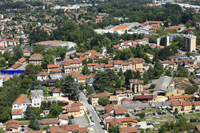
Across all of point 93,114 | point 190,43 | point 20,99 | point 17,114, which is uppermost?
point 190,43

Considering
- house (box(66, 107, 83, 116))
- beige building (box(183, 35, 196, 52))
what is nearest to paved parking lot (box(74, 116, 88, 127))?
house (box(66, 107, 83, 116))

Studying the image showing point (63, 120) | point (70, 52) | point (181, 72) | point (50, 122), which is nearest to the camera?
point (50, 122)

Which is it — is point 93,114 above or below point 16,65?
below

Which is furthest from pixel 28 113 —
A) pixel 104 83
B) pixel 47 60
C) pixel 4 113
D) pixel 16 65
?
pixel 16 65

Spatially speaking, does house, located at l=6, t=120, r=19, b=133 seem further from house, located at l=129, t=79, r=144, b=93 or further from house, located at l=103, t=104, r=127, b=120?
house, located at l=129, t=79, r=144, b=93

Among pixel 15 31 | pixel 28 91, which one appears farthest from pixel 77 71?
pixel 15 31

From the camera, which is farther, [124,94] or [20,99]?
[124,94]

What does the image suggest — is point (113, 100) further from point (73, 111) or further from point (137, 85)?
point (73, 111)

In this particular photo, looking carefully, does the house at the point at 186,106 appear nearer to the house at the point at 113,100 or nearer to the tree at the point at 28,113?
the house at the point at 113,100

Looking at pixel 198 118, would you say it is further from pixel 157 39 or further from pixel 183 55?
pixel 157 39
